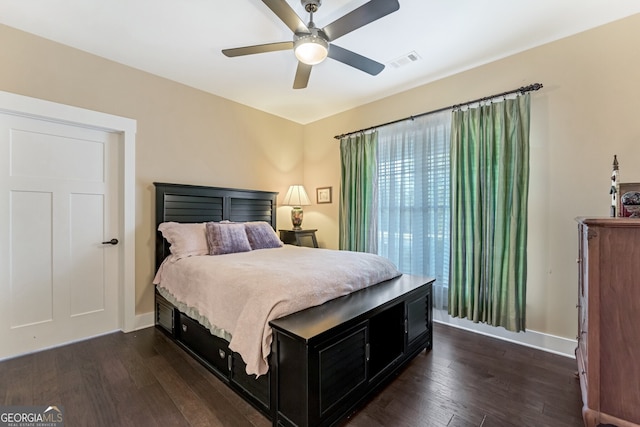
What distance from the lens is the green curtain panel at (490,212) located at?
254 centimetres

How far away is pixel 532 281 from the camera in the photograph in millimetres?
2588

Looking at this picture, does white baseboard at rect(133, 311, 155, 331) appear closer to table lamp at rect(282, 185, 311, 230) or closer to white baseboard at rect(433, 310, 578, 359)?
table lamp at rect(282, 185, 311, 230)

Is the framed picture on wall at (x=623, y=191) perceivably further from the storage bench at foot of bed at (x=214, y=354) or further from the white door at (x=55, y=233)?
the white door at (x=55, y=233)

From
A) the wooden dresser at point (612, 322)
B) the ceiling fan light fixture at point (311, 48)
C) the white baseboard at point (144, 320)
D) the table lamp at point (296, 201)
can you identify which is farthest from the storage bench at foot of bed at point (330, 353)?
the table lamp at point (296, 201)

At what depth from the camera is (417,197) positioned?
332cm

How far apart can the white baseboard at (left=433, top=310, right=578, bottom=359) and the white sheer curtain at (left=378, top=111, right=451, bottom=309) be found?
0.91 feet

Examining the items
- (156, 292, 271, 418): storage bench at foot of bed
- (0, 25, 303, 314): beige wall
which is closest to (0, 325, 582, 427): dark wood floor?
(156, 292, 271, 418): storage bench at foot of bed

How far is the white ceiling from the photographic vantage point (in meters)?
2.10

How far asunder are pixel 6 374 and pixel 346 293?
8.75ft

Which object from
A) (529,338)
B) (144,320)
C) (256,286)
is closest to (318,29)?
(256,286)

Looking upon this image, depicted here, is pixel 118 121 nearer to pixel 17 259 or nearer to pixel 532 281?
pixel 17 259

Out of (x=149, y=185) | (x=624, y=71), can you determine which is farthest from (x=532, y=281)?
(x=149, y=185)

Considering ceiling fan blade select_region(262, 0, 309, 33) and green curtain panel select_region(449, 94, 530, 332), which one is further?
green curtain panel select_region(449, 94, 530, 332)

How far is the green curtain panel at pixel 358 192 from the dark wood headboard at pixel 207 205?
1.12 meters
